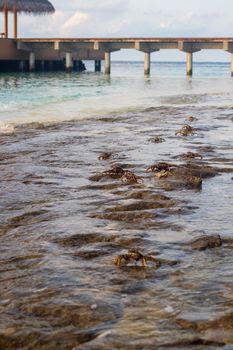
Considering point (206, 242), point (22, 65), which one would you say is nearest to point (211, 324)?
point (206, 242)

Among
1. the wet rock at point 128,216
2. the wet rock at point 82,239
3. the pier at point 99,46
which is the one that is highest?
the pier at point 99,46

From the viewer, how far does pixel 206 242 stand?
514 centimetres

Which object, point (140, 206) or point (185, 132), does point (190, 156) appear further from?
point (185, 132)

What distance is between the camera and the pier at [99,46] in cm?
5412

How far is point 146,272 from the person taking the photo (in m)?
4.46

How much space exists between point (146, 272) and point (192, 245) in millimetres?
798

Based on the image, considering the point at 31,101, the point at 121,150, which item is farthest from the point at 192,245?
the point at 31,101

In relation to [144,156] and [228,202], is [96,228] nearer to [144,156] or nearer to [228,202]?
[228,202]

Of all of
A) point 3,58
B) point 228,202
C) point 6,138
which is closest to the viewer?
point 228,202

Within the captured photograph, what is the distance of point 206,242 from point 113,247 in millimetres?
808

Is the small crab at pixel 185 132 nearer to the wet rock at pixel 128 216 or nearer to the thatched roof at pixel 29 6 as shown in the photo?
the wet rock at pixel 128 216

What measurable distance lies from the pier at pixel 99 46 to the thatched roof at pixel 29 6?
3097mm

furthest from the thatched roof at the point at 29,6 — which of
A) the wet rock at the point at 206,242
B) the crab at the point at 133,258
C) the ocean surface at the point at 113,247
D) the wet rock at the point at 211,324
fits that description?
the wet rock at the point at 211,324

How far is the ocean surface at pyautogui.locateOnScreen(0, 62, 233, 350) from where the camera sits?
3506 mm
